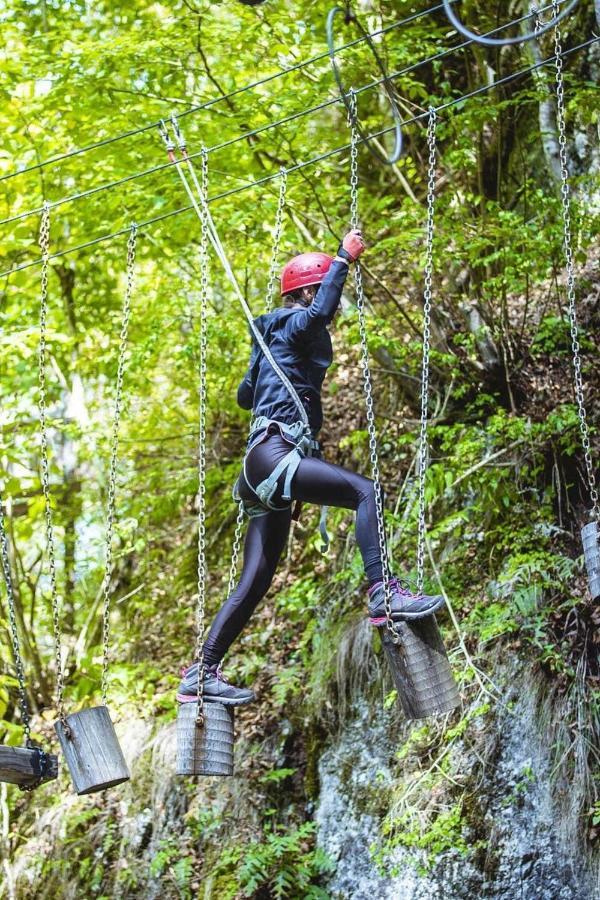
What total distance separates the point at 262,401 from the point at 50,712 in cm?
501

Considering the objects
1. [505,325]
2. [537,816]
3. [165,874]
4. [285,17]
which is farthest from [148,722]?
[285,17]

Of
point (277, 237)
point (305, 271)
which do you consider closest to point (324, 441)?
point (277, 237)

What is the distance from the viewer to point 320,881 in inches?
230

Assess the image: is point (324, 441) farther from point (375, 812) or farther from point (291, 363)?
point (291, 363)

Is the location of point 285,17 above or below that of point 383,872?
above

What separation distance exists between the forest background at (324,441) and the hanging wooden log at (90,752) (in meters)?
1.85

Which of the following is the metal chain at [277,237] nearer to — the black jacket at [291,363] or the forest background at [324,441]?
the black jacket at [291,363]

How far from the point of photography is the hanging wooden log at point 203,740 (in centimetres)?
381

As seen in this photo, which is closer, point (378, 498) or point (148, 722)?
point (378, 498)

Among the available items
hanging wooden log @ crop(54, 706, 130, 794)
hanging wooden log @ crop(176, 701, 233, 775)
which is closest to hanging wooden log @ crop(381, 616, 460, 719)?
hanging wooden log @ crop(176, 701, 233, 775)

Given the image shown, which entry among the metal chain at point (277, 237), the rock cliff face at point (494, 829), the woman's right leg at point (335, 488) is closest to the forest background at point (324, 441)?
the rock cliff face at point (494, 829)

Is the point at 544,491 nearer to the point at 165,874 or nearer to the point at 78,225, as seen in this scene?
the point at 165,874

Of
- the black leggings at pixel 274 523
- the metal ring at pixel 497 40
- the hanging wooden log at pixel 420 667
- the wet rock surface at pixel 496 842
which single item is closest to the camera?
the metal ring at pixel 497 40

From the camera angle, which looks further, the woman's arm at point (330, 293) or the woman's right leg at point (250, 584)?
the woman's right leg at point (250, 584)
